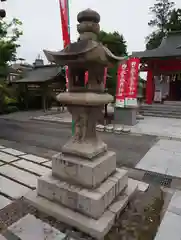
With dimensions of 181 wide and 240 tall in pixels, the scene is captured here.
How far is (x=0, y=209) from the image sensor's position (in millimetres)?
3000

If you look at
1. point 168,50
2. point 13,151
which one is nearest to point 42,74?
point 168,50

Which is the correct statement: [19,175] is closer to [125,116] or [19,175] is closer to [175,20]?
[125,116]

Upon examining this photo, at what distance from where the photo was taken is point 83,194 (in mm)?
2664

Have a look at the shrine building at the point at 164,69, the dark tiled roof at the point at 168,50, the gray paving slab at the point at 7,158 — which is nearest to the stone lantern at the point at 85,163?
the gray paving slab at the point at 7,158

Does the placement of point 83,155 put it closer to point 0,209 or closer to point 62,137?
point 0,209

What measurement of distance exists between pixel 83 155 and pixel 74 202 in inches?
28.1

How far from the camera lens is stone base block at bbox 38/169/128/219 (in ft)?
8.55

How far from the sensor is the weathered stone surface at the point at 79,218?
248 centimetres

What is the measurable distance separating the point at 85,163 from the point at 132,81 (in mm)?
8164

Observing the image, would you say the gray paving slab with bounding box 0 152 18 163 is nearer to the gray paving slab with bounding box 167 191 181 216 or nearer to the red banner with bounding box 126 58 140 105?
the gray paving slab with bounding box 167 191 181 216

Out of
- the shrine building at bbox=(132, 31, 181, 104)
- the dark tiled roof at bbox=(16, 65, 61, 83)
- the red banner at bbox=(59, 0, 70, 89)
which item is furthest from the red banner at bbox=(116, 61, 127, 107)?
A: the dark tiled roof at bbox=(16, 65, 61, 83)

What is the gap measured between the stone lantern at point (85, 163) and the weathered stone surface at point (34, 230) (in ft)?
0.74

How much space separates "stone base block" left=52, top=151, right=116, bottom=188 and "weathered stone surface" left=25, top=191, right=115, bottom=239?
1.44ft

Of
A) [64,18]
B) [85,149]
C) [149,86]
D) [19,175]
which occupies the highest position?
[64,18]
